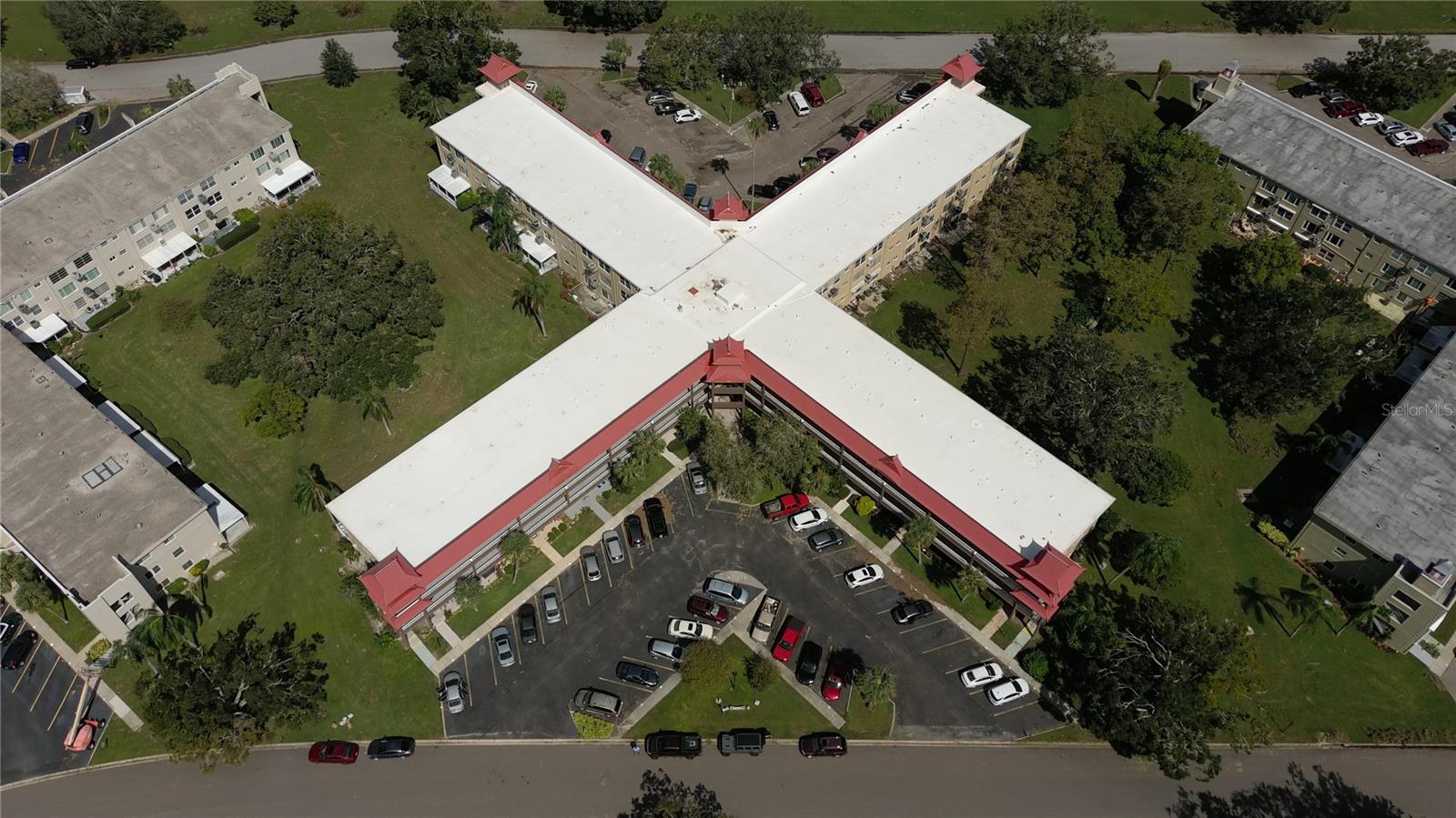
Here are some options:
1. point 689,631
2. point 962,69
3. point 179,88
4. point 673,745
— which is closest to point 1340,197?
point 962,69

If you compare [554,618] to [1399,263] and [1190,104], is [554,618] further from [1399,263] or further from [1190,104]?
[1190,104]

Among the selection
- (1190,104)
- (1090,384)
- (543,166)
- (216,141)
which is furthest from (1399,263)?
(216,141)

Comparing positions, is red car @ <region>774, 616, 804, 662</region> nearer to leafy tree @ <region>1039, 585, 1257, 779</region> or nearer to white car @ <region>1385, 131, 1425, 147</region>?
leafy tree @ <region>1039, 585, 1257, 779</region>

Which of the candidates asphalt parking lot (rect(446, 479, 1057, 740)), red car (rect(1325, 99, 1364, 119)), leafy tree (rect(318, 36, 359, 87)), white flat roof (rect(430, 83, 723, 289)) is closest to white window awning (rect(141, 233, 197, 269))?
white flat roof (rect(430, 83, 723, 289))

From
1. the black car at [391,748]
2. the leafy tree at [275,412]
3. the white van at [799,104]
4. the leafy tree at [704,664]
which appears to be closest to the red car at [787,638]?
the leafy tree at [704,664]

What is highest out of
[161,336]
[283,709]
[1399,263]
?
[1399,263]

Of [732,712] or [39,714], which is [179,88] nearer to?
[39,714]
